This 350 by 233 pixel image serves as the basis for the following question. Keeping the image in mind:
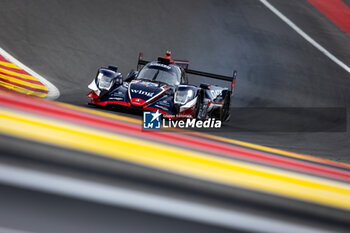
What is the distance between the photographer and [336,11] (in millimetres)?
17719

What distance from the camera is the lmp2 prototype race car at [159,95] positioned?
712cm

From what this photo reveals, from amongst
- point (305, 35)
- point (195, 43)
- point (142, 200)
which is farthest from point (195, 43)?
point (142, 200)

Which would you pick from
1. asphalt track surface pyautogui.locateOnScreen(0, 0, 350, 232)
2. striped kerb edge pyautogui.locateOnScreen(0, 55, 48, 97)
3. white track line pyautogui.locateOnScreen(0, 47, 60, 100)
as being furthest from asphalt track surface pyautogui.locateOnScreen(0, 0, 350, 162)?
striped kerb edge pyautogui.locateOnScreen(0, 55, 48, 97)

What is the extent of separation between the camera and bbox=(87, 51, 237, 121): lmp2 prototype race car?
7117 millimetres

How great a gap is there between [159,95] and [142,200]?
5.80 metres

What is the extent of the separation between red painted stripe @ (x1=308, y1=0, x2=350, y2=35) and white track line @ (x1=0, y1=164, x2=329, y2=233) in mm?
16149

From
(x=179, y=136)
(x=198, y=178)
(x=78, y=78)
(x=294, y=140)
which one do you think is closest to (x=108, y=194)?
(x=198, y=178)

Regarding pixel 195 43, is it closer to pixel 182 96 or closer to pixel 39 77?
pixel 39 77

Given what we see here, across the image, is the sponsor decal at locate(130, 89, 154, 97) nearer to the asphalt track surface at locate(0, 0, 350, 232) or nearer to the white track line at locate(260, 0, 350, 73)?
the asphalt track surface at locate(0, 0, 350, 232)

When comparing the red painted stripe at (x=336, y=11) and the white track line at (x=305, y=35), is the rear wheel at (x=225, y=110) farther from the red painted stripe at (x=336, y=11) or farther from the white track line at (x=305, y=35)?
the red painted stripe at (x=336, y=11)

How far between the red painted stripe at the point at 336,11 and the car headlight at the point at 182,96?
11.1 meters

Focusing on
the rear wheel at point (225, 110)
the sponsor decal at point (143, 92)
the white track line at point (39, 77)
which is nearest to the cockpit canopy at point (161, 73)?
the sponsor decal at point (143, 92)

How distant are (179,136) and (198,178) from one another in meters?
1.39

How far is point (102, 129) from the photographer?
240 centimetres
